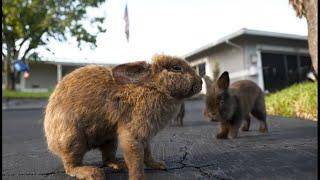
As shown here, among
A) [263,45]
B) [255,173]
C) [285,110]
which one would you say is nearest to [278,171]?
[255,173]

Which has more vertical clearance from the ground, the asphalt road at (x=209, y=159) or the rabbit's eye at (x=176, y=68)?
the rabbit's eye at (x=176, y=68)

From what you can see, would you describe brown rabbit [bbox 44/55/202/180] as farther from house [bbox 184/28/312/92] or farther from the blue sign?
the blue sign

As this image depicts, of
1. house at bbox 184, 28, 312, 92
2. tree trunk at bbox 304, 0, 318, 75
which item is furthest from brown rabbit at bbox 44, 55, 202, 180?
house at bbox 184, 28, 312, 92

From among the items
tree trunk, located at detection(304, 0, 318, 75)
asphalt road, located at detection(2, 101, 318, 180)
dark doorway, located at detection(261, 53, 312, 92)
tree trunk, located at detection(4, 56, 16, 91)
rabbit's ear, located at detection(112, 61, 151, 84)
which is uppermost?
tree trunk, located at detection(4, 56, 16, 91)

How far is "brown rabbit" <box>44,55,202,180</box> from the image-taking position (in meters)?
2.83

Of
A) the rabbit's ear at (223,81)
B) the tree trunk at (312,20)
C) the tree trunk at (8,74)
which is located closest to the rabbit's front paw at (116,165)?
the rabbit's ear at (223,81)

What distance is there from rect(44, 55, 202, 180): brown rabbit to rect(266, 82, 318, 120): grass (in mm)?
6673

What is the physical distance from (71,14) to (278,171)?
23.9 m

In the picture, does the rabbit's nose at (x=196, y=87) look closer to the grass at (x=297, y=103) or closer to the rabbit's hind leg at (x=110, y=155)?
the rabbit's hind leg at (x=110, y=155)

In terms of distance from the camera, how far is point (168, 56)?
299 cm

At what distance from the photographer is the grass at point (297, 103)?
932cm

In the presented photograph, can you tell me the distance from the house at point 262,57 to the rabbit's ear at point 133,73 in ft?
57.7

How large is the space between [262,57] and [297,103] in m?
12.4

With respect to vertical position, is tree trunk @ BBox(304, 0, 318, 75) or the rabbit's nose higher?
tree trunk @ BBox(304, 0, 318, 75)
